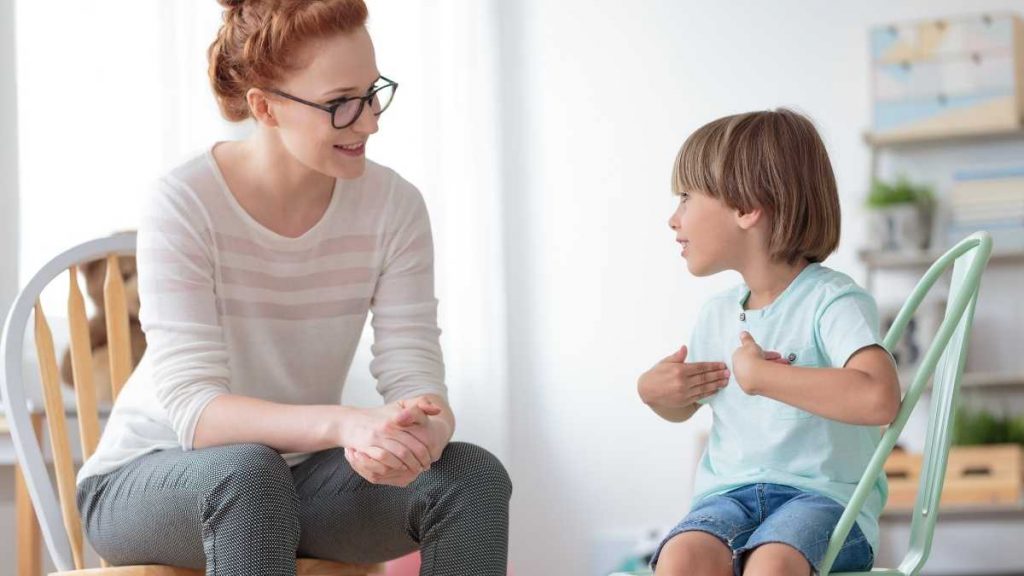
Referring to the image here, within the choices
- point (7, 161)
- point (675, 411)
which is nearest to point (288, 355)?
point (675, 411)

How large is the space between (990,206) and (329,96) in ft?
8.19

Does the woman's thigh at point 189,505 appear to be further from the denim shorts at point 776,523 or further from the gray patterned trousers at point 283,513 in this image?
the denim shorts at point 776,523

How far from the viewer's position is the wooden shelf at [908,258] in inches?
139

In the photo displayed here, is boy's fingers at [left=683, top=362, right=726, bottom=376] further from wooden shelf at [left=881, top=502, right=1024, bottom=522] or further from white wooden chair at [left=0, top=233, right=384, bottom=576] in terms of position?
wooden shelf at [left=881, top=502, right=1024, bottom=522]

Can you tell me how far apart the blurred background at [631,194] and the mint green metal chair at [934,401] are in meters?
1.98

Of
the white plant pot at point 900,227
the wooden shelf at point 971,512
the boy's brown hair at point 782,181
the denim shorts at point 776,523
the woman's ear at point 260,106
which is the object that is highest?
the woman's ear at point 260,106

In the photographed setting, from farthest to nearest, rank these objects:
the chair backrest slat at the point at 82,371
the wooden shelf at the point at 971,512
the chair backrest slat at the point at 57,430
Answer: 1. the wooden shelf at the point at 971,512
2. the chair backrest slat at the point at 82,371
3. the chair backrest slat at the point at 57,430

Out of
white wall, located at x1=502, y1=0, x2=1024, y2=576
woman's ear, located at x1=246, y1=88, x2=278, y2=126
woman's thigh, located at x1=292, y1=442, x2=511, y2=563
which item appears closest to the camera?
woman's thigh, located at x1=292, y1=442, x2=511, y2=563

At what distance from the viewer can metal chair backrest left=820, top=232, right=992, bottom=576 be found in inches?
49.6

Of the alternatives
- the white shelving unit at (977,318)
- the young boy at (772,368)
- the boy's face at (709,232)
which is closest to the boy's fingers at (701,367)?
the young boy at (772,368)

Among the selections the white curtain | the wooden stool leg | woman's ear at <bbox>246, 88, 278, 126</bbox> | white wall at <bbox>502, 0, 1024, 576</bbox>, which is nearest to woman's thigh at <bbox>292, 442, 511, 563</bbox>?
woman's ear at <bbox>246, 88, 278, 126</bbox>

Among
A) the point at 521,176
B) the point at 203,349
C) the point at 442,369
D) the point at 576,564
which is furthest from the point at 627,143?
the point at 203,349

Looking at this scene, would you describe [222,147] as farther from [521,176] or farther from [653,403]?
[521,176]

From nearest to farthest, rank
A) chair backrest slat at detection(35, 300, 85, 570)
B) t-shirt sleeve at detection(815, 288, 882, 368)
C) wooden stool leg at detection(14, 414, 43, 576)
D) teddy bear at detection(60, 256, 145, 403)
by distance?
t-shirt sleeve at detection(815, 288, 882, 368) < chair backrest slat at detection(35, 300, 85, 570) < wooden stool leg at detection(14, 414, 43, 576) < teddy bear at detection(60, 256, 145, 403)
